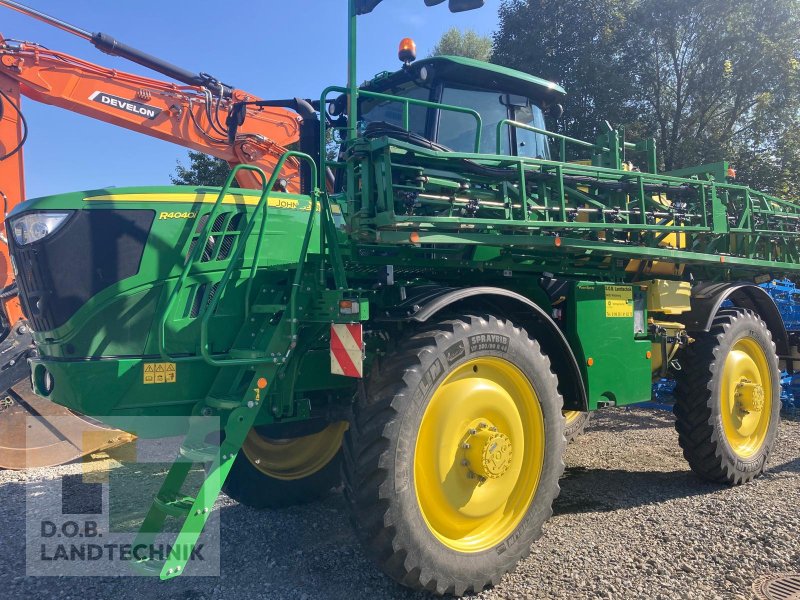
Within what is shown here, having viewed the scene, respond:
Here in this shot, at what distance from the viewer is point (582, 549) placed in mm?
3793

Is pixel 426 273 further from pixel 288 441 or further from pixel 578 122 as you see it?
pixel 578 122

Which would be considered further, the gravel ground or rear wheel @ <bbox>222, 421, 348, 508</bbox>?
rear wheel @ <bbox>222, 421, 348, 508</bbox>

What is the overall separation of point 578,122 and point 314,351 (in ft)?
49.1

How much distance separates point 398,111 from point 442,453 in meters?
2.49

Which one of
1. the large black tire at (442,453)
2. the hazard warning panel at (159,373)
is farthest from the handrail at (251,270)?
the large black tire at (442,453)

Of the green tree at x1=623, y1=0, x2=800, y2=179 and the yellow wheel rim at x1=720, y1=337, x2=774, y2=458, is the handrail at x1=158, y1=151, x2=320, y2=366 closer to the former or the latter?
the yellow wheel rim at x1=720, y1=337, x2=774, y2=458

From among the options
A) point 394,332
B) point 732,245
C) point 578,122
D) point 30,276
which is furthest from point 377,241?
point 578,122

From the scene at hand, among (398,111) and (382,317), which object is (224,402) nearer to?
(382,317)

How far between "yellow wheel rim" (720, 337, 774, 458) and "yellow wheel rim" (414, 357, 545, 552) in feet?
8.45

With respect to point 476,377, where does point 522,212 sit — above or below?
above

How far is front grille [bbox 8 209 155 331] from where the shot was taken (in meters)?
3.18

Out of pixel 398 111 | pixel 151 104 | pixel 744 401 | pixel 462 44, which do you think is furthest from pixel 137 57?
pixel 462 44

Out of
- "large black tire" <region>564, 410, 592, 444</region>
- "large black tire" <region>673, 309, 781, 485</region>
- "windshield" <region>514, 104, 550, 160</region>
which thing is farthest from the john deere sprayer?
"large black tire" <region>564, 410, 592, 444</region>

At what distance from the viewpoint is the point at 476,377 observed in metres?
3.59
